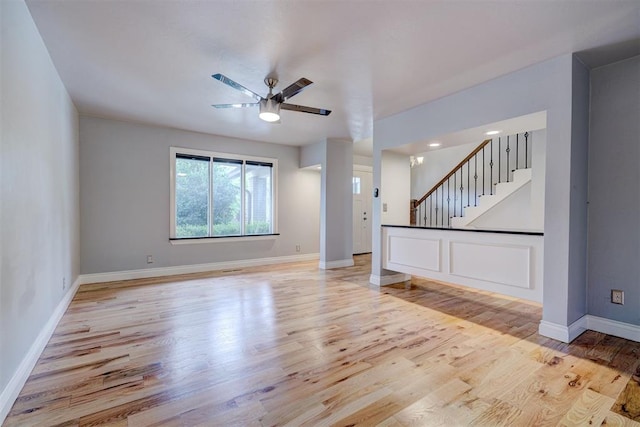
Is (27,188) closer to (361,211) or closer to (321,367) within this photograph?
(321,367)

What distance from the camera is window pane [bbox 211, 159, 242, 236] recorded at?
5.55 meters

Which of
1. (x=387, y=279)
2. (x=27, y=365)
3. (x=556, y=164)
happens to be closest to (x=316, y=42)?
(x=556, y=164)

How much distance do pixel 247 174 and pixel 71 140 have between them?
2.75 metres

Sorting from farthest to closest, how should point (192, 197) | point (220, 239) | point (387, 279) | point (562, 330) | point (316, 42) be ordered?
point (220, 239) → point (192, 197) → point (387, 279) → point (562, 330) → point (316, 42)

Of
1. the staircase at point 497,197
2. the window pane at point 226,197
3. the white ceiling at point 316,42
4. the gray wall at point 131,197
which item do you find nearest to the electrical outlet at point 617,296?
the white ceiling at point 316,42

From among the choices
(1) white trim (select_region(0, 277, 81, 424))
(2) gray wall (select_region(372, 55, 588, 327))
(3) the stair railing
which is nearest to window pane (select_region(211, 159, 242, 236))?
(1) white trim (select_region(0, 277, 81, 424))

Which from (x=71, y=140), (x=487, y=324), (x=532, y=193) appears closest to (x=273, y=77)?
(x=71, y=140)

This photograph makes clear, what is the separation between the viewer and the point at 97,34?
7.69 ft

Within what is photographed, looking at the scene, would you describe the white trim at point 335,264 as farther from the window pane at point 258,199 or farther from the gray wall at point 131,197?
the gray wall at point 131,197

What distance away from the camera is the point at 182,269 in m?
5.20

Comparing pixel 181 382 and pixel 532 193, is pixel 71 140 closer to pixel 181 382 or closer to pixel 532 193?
pixel 181 382

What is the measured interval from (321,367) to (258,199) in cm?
439

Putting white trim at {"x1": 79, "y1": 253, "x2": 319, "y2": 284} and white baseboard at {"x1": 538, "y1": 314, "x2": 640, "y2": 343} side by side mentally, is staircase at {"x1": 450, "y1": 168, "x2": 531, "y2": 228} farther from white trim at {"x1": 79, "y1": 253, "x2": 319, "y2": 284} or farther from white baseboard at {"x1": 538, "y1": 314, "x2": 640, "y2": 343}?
white trim at {"x1": 79, "y1": 253, "x2": 319, "y2": 284}

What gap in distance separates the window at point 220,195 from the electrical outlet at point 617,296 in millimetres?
5054
